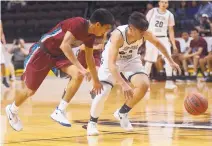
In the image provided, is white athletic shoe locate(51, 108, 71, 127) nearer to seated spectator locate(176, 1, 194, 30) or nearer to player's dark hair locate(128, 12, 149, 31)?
player's dark hair locate(128, 12, 149, 31)

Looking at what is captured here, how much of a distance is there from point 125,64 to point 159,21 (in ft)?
22.4

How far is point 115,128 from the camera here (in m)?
7.17

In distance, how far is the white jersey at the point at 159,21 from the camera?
44.8ft

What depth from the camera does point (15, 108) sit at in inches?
273

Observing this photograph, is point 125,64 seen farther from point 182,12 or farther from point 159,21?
point 182,12

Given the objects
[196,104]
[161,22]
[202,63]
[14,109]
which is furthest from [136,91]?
[202,63]

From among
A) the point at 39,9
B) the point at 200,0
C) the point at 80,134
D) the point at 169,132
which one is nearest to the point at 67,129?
the point at 80,134

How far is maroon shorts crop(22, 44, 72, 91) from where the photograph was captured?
6.82 m

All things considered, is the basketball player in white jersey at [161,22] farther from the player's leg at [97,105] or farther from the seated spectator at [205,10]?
the player's leg at [97,105]

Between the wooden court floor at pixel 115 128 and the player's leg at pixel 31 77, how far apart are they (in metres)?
0.17

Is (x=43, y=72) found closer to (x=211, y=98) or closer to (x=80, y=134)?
(x=80, y=134)

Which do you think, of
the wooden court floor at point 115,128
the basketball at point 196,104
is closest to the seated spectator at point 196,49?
the wooden court floor at point 115,128

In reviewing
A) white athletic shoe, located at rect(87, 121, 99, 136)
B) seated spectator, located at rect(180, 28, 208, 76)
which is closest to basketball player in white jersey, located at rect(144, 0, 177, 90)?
seated spectator, located at rect(180, 28, 208, 76)

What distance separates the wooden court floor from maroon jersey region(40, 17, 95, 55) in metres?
1.00
